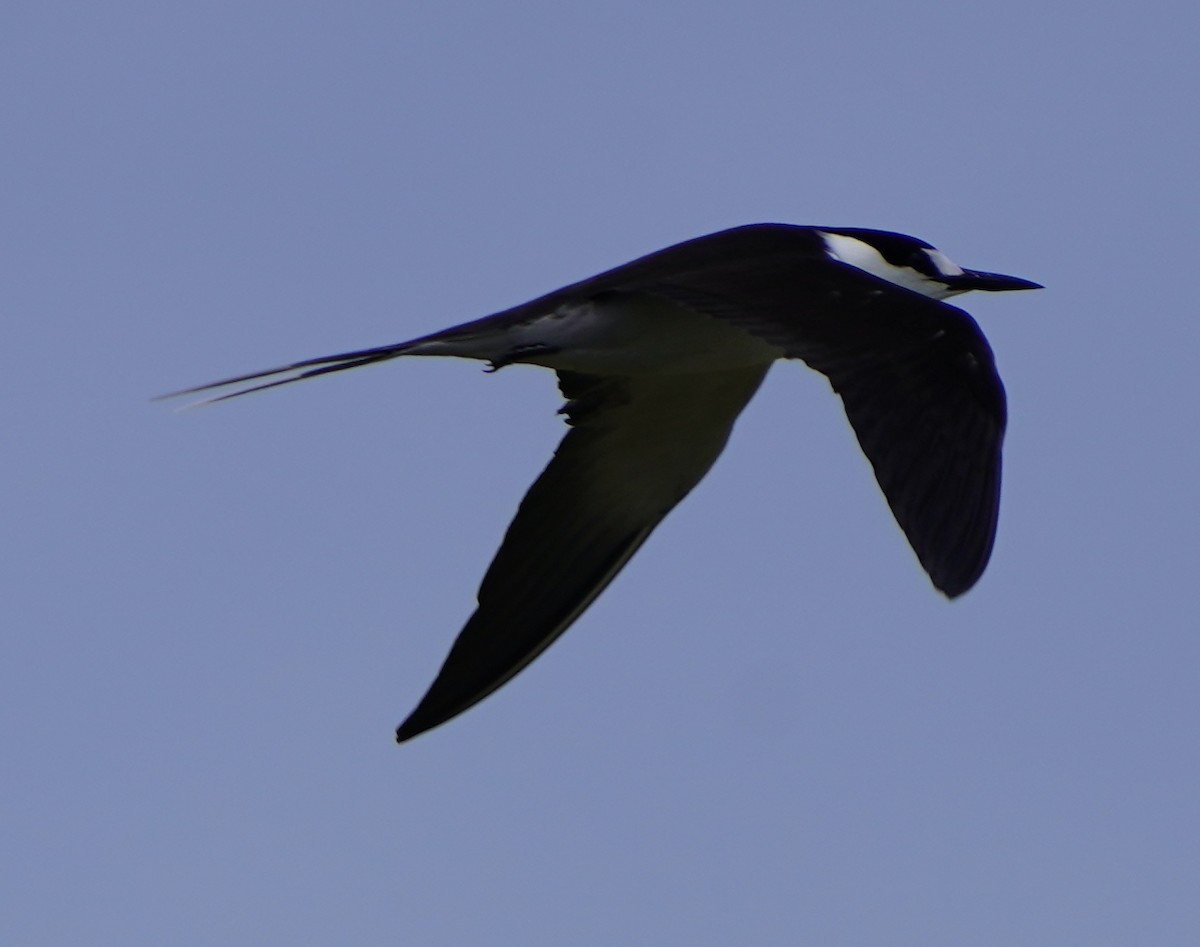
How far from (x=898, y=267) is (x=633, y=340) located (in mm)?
1052

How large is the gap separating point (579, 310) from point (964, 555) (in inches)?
78.0

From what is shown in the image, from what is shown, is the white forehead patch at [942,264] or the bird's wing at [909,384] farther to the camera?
the white forehead patch at [942,264]

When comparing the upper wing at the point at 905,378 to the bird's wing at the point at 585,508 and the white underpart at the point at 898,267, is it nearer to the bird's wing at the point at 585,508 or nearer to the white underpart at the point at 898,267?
the white underpart at the point at 898,267

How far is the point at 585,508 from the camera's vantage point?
25.4 feet

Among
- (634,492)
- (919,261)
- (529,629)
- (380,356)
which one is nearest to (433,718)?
(529,629)

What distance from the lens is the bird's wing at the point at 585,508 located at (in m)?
7.54

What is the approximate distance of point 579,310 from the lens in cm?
682

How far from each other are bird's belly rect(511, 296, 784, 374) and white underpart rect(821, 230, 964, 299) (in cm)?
46

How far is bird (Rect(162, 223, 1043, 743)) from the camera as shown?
18.0ft

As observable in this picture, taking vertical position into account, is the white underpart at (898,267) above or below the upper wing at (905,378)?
above

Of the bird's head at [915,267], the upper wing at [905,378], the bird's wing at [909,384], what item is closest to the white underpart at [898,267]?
the bird's head at [915,267]

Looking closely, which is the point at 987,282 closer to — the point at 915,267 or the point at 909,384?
the point at 915,267

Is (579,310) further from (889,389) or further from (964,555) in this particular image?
(964,555)

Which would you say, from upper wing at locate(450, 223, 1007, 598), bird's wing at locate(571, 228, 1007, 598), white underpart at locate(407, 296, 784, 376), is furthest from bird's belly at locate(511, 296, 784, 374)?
bird's wing at locate(571, 228, 1007, 598)
